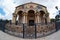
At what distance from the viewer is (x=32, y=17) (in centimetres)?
2747

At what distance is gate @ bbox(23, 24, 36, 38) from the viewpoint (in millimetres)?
12693

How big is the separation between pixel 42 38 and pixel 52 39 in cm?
119

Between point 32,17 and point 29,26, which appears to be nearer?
point 29,26

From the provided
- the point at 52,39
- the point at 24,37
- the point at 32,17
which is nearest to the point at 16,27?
the point at 24,37

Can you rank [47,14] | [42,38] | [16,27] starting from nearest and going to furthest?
1. [42,38]
2. [16,27]
3. [47,14]

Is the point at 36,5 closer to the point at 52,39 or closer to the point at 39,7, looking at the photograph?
the point at 39,7

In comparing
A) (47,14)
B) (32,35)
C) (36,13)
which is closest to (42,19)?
(47,14)

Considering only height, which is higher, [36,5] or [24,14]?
[36,5]

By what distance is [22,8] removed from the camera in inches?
967

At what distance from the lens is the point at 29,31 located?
14.4 m

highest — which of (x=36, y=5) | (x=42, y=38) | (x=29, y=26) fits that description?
(x=36, y=5)

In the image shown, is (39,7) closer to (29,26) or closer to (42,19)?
(42,19)

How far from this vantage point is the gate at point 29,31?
12693 mm

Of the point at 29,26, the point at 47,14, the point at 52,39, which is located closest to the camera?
the point at 52,39
